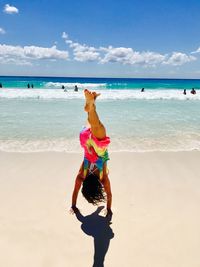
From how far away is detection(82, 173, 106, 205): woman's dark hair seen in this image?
11.5 ft

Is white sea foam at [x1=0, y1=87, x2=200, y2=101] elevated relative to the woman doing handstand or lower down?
lower down

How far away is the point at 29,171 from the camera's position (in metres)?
5.32

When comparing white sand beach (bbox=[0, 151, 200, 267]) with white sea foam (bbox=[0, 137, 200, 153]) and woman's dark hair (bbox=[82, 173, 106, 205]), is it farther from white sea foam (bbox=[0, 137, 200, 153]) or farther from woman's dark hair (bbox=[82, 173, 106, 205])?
white sea foam (bbox=[0, 137, 200, 153])

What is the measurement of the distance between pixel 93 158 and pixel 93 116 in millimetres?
626

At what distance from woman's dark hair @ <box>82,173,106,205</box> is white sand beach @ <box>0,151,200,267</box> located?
1.08 ft

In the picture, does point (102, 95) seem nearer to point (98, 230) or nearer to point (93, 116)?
point (98, 230)

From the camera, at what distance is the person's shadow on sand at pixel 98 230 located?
9.80 ft

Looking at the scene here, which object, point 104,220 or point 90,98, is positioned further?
point 104,220

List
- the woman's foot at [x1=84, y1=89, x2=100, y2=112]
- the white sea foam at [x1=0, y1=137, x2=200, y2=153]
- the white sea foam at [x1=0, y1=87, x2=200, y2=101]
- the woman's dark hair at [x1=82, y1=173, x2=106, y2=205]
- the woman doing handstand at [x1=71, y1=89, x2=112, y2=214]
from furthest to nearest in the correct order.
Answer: the white sea foam at [x1=0, y1=87, x2=200, y2=101] < the white sea foam at [x1=0, y1=137, x2=200, y2=153] < the woman's dark hair at [x1=82, y1=173, x2=106, y2=205] < the woman doing handstand at [x1=71, y1=89, x2=112, y2=214] < the woman's foot at [x1=84, y1=89, x2=100, y2=112]

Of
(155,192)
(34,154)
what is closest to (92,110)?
(155,192)

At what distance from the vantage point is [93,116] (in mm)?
2971

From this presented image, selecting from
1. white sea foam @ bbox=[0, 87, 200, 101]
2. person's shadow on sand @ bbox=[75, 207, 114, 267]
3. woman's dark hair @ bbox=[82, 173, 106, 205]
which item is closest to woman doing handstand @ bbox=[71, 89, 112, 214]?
woman's dark hair @ bbox=[82, 173, 106, 205]

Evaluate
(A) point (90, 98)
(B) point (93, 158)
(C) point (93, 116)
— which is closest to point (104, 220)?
(B) point (93, 158)

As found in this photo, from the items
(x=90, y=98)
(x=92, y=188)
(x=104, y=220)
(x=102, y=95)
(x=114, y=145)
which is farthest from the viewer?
(x=102, y=95)
